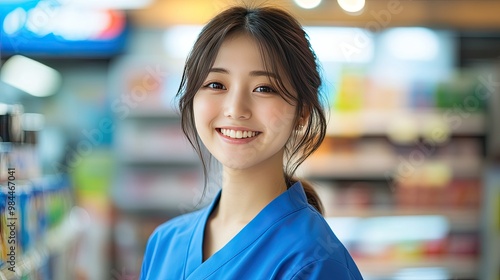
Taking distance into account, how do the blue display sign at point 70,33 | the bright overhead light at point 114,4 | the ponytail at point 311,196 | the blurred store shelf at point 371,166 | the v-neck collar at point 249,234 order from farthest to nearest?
the blue display sign at point 70,33
the bright overhead light at point 114,4
the blurred store shelf at point 371,166
the ponytail at point 311,196
the v-neck collar at point 249,234

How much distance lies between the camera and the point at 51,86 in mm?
6562

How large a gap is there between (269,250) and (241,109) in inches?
11.1

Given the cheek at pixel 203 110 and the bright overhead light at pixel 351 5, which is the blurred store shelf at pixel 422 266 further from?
the cheek at pixel 203 110

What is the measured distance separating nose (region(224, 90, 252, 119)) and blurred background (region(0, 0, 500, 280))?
3.53 metres

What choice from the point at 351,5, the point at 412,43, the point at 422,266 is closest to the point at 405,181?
the point at 422,266

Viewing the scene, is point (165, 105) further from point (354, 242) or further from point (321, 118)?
point (321, 118)

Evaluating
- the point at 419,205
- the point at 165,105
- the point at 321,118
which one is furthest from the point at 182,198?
the point at 321,118

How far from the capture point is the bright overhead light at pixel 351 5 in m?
5.55

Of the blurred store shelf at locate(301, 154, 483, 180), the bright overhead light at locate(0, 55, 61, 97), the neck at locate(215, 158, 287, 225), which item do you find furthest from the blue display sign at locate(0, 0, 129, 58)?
the neck at locate(215, 158, 287, 225)

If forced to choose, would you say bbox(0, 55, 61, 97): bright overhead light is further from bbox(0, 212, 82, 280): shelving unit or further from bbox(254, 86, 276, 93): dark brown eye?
bbox(254, 86, 276, 93): dark brown eye

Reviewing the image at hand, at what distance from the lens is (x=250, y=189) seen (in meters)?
1.39

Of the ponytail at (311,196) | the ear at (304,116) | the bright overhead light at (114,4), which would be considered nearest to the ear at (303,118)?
the ear at (304,116)

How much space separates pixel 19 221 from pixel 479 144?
14.4 feet

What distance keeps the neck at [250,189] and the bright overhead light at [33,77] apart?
4.56 meters
